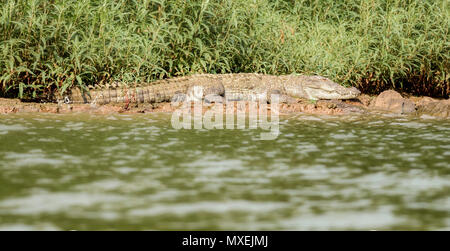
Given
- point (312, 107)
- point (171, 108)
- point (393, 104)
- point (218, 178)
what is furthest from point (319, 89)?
point (218, 178)

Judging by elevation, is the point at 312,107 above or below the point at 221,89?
below

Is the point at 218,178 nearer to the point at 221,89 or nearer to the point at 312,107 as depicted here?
the point at 312,107

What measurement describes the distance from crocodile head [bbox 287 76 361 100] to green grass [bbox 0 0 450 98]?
0.70 m

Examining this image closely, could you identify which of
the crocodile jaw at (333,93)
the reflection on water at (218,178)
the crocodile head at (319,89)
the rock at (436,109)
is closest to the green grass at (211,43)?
the crocodile head at (319,89)

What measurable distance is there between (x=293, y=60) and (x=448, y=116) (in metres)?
3.30

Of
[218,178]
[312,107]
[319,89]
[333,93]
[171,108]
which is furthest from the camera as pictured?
[319,89]

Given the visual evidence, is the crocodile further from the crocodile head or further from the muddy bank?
the muddy bank

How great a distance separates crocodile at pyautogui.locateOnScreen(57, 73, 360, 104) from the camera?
9031mm

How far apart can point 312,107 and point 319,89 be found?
40.0 inches

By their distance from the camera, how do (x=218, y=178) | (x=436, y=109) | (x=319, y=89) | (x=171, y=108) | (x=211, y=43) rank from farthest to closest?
1. (x=319, y=89)
2. (x=211, y=43)
3. (x=171, y=108)
4. (x=436, y=109)
5. (x=218, y=178)

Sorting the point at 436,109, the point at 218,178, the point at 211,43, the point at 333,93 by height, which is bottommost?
the point at 218,178

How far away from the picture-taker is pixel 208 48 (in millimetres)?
9750

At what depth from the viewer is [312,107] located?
9195 millimetres

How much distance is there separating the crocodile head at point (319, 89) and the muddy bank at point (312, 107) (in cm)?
16
